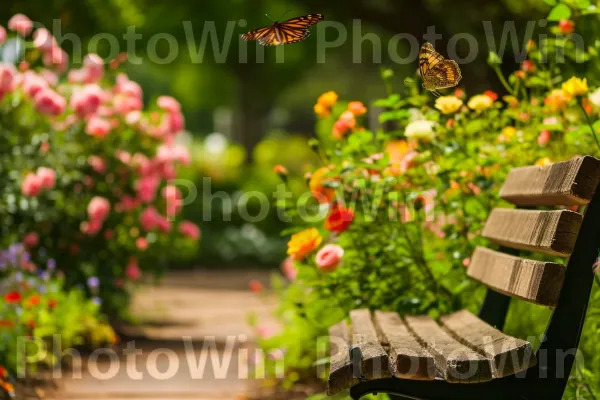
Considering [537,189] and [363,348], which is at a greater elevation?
[537,189]

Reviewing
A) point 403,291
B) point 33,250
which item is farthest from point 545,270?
Result: point 33,250

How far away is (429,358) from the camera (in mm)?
2764

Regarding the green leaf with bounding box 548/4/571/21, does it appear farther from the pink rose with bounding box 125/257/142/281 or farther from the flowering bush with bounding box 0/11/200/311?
the pink rose with bounding box 125/257/142/281

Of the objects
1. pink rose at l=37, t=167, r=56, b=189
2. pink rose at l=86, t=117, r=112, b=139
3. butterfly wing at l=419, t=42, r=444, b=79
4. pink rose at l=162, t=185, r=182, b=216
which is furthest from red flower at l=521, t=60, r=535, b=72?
pink rose at l=162, t=185, r=182, b=216

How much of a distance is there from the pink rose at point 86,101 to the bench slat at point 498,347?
5.03 metres

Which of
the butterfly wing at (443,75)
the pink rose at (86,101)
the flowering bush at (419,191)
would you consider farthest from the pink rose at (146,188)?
the butterfly wing at (443,75)

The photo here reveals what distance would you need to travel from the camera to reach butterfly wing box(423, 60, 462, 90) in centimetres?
258

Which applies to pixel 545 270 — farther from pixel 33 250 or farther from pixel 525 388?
pixel 33 250

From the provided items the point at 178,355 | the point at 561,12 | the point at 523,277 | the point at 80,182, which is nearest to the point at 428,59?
the point at 523,277

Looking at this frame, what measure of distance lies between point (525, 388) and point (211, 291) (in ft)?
31.4

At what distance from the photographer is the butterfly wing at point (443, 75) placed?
258 centimetres

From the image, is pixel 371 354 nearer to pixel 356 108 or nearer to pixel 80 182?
pixel 356 108

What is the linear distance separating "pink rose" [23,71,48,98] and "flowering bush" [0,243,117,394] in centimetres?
117

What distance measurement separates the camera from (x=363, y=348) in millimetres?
2879
